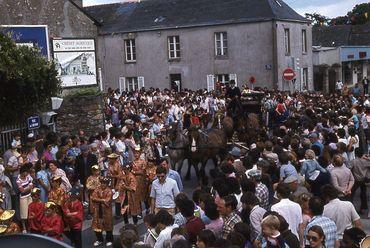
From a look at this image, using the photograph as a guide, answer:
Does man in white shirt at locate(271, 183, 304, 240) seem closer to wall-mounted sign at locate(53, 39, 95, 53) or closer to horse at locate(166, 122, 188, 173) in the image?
horse at locate(166, 122, 188, 173)

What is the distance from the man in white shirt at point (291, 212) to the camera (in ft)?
25.5

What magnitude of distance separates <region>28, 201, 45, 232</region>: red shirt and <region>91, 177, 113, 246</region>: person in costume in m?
1.36

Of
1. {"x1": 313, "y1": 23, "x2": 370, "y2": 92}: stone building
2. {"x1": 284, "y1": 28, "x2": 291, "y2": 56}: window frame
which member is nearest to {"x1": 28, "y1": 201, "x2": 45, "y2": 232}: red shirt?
{"x1": 284, "y1": 28, "x2": 291, "y2": 56}: window frame

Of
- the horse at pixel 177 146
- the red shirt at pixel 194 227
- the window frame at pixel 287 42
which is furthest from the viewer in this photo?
the window frame at pixel 287 42

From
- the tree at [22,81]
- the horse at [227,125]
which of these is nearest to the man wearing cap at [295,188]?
the tree at [22,81]

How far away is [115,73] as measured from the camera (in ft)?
142

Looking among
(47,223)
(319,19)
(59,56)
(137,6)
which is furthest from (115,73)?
(319,19)

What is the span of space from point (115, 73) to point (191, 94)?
12.5m

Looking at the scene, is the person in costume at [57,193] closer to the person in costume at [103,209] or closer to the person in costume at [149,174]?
the person in costume at [103,209]

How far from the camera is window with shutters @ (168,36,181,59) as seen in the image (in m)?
40.9

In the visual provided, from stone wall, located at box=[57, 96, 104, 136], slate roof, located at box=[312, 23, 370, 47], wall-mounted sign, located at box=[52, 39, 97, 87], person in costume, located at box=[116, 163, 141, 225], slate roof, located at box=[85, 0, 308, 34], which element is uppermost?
slate roof, located at box=[85, 0, 308, 34]

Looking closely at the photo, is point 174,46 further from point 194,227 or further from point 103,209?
point 194,227

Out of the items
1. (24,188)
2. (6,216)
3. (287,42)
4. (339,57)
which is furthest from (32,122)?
(339,57)

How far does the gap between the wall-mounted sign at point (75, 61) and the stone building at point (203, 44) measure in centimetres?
1776
